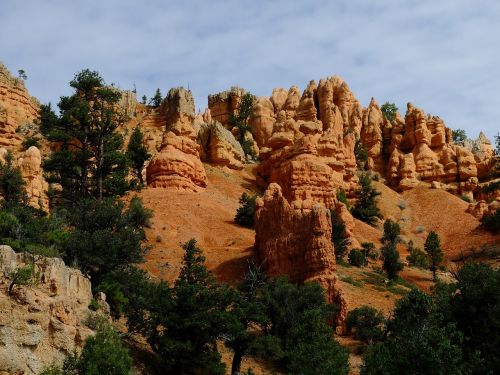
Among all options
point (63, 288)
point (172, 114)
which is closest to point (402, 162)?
point (172, 114)

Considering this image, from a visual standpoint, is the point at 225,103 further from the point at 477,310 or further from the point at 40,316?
the point at 40,316

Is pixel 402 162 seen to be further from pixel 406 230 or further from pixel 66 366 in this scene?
pixel 66 366

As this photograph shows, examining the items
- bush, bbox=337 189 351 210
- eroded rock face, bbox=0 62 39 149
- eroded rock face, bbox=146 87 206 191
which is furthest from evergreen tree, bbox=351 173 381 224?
eroded rock face, bbox=0 62 39 149

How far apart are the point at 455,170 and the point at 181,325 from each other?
189 ft

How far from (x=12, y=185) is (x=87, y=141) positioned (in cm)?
600

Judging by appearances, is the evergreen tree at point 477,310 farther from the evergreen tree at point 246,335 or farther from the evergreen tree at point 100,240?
the evergreen tree at point 100,240

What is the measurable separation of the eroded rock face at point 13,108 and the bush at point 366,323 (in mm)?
41238

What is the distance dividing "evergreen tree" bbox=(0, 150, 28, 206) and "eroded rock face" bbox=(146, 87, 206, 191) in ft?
57.6

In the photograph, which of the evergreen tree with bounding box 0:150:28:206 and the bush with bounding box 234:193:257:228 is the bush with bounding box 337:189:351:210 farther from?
the evergreen tree with bounding box 0:150:28:206

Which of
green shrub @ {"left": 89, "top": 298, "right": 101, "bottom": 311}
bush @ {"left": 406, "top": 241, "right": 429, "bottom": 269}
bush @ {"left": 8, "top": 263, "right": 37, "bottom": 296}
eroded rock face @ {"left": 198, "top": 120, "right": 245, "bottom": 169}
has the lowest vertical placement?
green shrub @ {"left": 89, "top": 298, "right": 101, "bottom": 311}

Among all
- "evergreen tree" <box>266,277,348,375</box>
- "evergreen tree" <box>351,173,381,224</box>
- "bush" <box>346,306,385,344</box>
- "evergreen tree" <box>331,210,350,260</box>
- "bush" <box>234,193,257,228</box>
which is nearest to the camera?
"evergreen tree" <box>266,277,348,375</box>

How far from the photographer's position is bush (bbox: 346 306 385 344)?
3591 cm

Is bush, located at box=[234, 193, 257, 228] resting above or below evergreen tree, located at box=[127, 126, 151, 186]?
below

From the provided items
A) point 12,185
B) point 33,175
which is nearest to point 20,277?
point 12,185
